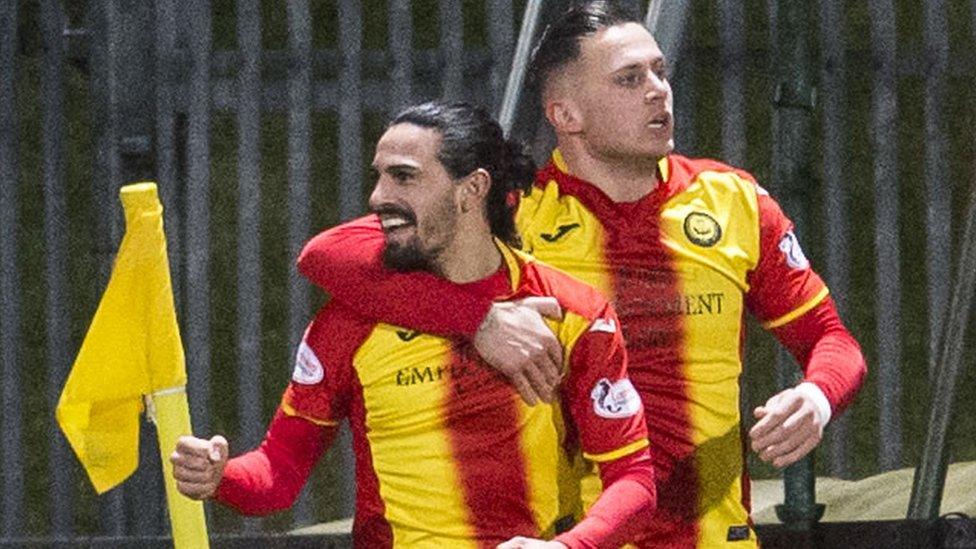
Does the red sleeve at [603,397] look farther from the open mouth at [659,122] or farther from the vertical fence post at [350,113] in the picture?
the vertical fence post at [350,113]

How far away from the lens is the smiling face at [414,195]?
11.7 feet

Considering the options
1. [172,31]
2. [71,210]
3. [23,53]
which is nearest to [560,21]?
[172,31]

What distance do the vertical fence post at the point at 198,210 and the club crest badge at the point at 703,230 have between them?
2911 mm

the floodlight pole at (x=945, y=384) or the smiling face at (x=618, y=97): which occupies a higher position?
the smiling face at (x=618, y=97)

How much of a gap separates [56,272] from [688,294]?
3227mm

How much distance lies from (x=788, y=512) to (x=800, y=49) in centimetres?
82

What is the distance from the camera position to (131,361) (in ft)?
11.7

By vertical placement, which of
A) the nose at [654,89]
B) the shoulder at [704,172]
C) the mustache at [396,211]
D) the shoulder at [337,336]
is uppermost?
the nose at [654,89]

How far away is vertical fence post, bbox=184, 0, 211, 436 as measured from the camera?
6.62 m

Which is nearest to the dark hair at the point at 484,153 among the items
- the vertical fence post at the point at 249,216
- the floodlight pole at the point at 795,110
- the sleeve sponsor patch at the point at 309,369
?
the sleeve sponsor patch at the point at 309,369

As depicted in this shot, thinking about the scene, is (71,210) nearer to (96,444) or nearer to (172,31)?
(172,31)

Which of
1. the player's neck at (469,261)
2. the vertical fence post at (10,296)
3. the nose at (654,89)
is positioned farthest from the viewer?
the vertical fence post at (10,296)

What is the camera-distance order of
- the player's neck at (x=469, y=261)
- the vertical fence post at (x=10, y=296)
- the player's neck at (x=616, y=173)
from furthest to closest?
the vertical fence post at (x=10, y=296) → the player's neck at (x=616, y=173) → the player's neck at (x=469, y=261)

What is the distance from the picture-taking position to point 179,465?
3.46 m
